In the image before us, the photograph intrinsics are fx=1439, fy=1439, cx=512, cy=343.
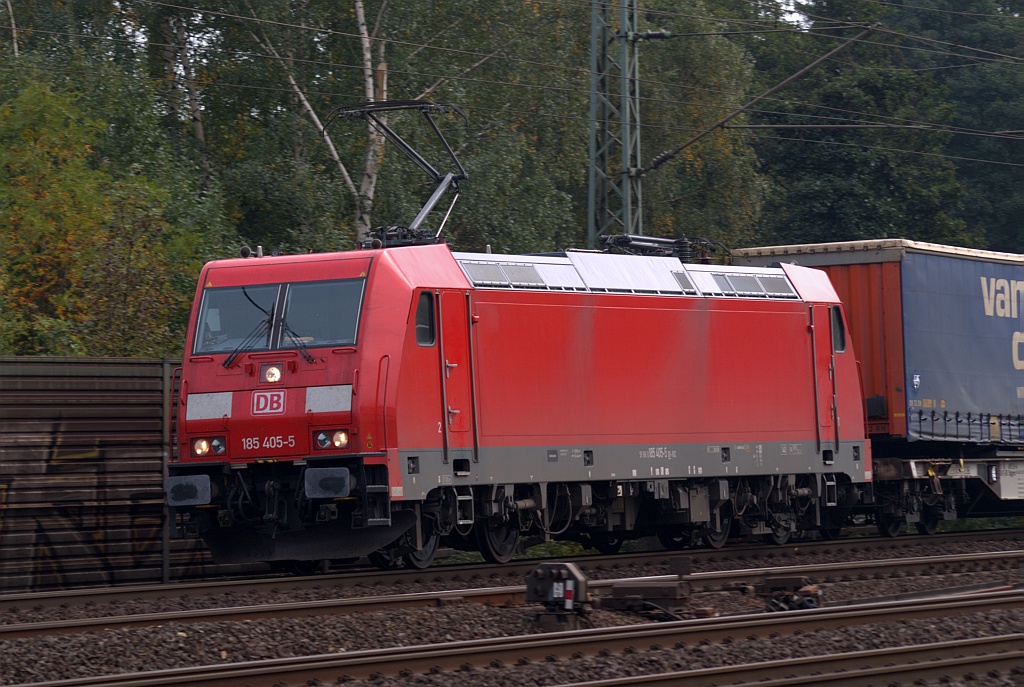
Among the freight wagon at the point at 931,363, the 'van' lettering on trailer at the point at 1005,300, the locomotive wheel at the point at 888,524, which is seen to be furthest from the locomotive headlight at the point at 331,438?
the 'van' lettering on trailer at the point at 1005,300

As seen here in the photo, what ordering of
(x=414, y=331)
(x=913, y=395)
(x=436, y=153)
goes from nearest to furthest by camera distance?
(x=414, y=331) → (x=913, y=395) → (x=436, y=153)

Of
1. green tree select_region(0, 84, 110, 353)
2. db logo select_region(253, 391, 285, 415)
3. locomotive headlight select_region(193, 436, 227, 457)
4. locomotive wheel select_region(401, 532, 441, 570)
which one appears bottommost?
locomotive wheel select_region(401, 532, 441, 570)

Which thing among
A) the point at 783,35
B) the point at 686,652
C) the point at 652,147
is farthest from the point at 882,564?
the point at 783,35

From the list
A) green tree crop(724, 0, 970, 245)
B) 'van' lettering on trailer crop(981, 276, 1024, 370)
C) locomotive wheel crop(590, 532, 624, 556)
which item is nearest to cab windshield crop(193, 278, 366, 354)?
locomotive wheel crop(590, 532, 624, 556)

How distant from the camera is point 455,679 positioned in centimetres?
916

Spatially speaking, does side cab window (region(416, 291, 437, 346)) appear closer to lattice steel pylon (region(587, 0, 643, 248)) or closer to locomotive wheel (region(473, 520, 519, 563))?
locomotive wheel (region(473, 520, 519, 563))

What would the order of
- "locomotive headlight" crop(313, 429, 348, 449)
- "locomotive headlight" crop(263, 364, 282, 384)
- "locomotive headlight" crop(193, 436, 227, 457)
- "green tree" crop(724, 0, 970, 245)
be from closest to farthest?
1. "locomotive headlight" crop(313, 429, 348, 449)
2. "locomotive headlight" crop(263, 364, 282, 384)
3. "locomotive headlight" crop(193, 436, 227, 457)
4. "green tree" crop(724, 0, 970, 245)

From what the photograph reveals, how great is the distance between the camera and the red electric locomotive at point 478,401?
1445 cm

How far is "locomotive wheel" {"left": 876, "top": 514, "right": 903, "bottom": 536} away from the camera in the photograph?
71.9ft

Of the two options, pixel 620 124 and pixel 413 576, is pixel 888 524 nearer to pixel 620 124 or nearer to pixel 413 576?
pixel 620 124

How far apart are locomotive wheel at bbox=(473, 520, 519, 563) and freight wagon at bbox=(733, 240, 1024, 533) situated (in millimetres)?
6656

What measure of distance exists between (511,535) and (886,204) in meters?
27.2

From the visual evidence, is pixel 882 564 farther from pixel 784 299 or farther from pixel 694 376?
pixel 784 299

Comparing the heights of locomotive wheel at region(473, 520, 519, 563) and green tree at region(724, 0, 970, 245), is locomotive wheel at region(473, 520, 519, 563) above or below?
below
